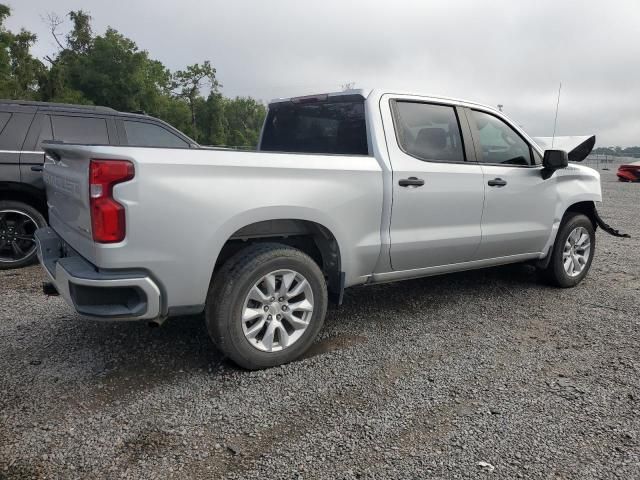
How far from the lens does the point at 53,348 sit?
142 inches

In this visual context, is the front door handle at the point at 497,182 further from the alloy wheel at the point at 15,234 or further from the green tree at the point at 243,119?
the green tree at the point at 243,119

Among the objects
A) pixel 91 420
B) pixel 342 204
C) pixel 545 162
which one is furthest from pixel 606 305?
pixel 91 420

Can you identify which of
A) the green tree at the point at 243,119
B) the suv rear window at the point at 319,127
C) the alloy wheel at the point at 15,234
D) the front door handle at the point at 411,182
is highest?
the green tree at the point at 243,119

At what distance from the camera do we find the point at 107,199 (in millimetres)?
2672

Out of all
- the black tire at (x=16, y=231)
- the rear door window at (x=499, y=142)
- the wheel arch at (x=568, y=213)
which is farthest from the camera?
the black tire at (x=16, y=231)

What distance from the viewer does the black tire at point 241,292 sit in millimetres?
3066

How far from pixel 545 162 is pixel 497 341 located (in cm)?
180

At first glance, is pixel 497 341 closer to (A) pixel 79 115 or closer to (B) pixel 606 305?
(B) pixel 606 305

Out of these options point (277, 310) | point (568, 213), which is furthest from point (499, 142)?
point (277, 310)

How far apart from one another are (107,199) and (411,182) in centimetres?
209

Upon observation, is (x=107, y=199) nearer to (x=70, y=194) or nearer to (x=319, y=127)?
(x=70, y=194)

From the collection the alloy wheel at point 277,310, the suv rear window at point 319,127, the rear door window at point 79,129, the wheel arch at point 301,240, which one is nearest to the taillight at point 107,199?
the wheel arch at point 301,240

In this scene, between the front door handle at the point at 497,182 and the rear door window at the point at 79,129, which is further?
the rear door window at the point at 79,129

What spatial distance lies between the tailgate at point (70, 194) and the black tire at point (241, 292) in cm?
75
